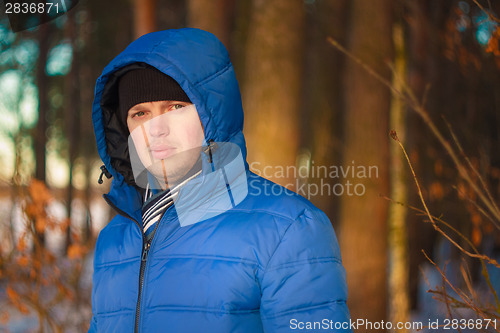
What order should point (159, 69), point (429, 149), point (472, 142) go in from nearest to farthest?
point (159, 69) → point (472, 142) → point (429, 149)

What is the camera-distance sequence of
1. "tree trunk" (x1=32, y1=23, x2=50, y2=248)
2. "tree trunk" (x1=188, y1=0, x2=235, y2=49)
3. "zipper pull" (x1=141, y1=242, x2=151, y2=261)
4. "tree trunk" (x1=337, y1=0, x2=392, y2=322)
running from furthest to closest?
"tree trunk" (x1=32, y1=23, x2=50, y2=248), "tree trunk" (x1=188, y1=0, x2=235, y2=49), "tree trunk" (x1=337, y1=0, x2=392, y2=322), "zipper pull" (x1=141, y1=242, x2=151, y2=261)

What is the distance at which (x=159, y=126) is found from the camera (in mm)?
2033

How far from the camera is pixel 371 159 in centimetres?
524

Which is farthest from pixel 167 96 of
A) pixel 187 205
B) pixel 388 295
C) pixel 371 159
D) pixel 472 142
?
pixel 472 142

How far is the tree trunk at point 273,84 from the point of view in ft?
15.6

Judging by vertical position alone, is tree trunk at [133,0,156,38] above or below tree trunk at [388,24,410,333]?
above

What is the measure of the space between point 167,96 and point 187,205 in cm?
48

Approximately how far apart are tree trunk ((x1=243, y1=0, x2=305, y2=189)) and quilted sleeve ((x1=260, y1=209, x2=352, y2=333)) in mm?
2888

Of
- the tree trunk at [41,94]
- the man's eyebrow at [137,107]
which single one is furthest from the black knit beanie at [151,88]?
Answer: the tree trunk at [41,94]

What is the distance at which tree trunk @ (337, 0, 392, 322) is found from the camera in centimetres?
527

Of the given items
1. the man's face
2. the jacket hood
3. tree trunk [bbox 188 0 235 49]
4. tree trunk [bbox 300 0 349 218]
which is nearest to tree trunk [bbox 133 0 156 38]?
tree trunk [bbox 188 0 235 49]

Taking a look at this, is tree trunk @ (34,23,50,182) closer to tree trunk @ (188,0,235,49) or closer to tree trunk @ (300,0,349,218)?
tree trunk @ (300,0,349,218)

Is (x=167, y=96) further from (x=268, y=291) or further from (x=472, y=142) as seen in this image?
(x=472, y=142)

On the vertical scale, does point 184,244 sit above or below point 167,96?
below
